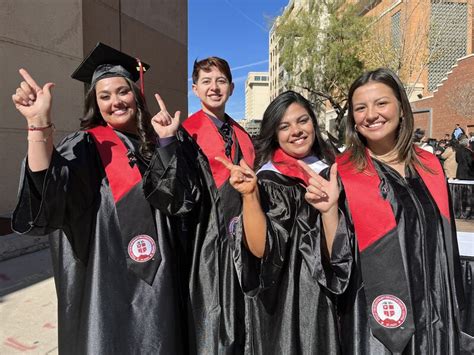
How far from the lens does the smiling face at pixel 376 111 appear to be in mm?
1693

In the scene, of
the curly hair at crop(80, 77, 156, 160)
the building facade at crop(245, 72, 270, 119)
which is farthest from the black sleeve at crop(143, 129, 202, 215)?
the building facade at crop(245, 72, 270, 119)

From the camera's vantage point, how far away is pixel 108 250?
1682 mm

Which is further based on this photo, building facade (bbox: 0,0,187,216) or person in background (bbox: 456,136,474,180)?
person in background (bbox: 456,136,474,180)

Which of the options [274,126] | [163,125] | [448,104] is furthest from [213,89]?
[448,104]

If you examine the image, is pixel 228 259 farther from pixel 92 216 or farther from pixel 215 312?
pixel 92 216

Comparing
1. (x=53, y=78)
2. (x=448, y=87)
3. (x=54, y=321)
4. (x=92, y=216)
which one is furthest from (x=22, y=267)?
(x=448, y=87)

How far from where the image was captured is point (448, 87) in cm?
2128

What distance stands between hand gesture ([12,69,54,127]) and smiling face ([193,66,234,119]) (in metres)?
0.86

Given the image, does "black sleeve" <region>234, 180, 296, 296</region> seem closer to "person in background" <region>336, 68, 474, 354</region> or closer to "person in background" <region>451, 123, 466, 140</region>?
"person in background" <region>336, 68, 474, 354</region>

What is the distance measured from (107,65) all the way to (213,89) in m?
0.56

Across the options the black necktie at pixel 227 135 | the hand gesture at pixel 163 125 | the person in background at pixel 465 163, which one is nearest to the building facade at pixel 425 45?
the person in background at pixel 465 163

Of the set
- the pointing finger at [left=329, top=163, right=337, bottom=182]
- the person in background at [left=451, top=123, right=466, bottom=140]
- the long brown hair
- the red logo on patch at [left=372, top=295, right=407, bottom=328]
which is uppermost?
the person in background at [left=451, top=123, right=466, bottom=140]

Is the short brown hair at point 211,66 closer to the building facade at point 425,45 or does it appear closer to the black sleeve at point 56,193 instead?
the black sleeve at point 56,193

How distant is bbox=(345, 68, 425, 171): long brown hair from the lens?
5.64 ft
